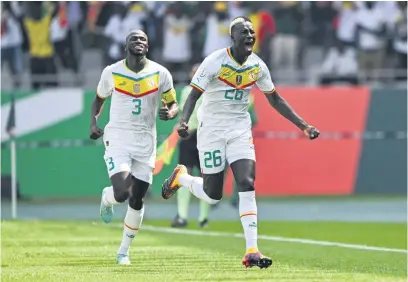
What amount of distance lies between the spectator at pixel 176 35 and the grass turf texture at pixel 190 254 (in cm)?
654

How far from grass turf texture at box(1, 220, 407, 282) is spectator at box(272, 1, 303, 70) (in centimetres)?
779

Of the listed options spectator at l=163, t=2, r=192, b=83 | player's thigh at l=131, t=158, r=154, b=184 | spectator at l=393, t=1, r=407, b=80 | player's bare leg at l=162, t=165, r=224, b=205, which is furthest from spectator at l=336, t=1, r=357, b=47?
player's thigh at l=131, t=158, r=154, b=184

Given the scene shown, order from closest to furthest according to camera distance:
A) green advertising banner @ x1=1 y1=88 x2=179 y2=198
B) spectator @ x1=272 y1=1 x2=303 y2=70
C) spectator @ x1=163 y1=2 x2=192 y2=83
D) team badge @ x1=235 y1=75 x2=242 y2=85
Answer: team badge @ x1=235 y1=75 x2=242 y2=85 < green advertising banner @ x1=1 y1=88 x2=179 y2=198 < spectator @ x1=163 y1=2 x2=192 y2=83 < spectator @ x1=272 y1=1 x2=303 y2=70

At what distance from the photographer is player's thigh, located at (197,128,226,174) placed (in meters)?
13.4

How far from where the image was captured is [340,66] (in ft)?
90.8

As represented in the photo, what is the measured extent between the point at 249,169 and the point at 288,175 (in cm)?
1282

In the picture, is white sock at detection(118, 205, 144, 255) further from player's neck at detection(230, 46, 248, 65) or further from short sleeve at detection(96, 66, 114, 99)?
player's neck at detection(230, 46, 248, 65)

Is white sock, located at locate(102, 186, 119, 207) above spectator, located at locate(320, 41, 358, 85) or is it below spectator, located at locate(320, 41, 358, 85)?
above

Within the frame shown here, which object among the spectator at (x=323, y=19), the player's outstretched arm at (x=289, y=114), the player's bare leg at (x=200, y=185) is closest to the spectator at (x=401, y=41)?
the spectator at (x=323, y=19)

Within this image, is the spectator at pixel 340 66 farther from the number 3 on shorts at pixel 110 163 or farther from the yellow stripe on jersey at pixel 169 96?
the number 3 on shorts at pixel 110 163

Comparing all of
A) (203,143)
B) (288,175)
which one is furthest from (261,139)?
(203,143)

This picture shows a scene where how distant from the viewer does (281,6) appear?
2761 cm

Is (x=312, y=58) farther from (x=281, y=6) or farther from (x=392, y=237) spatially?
(x=392, y=237)

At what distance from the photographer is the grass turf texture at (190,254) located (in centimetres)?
1245
